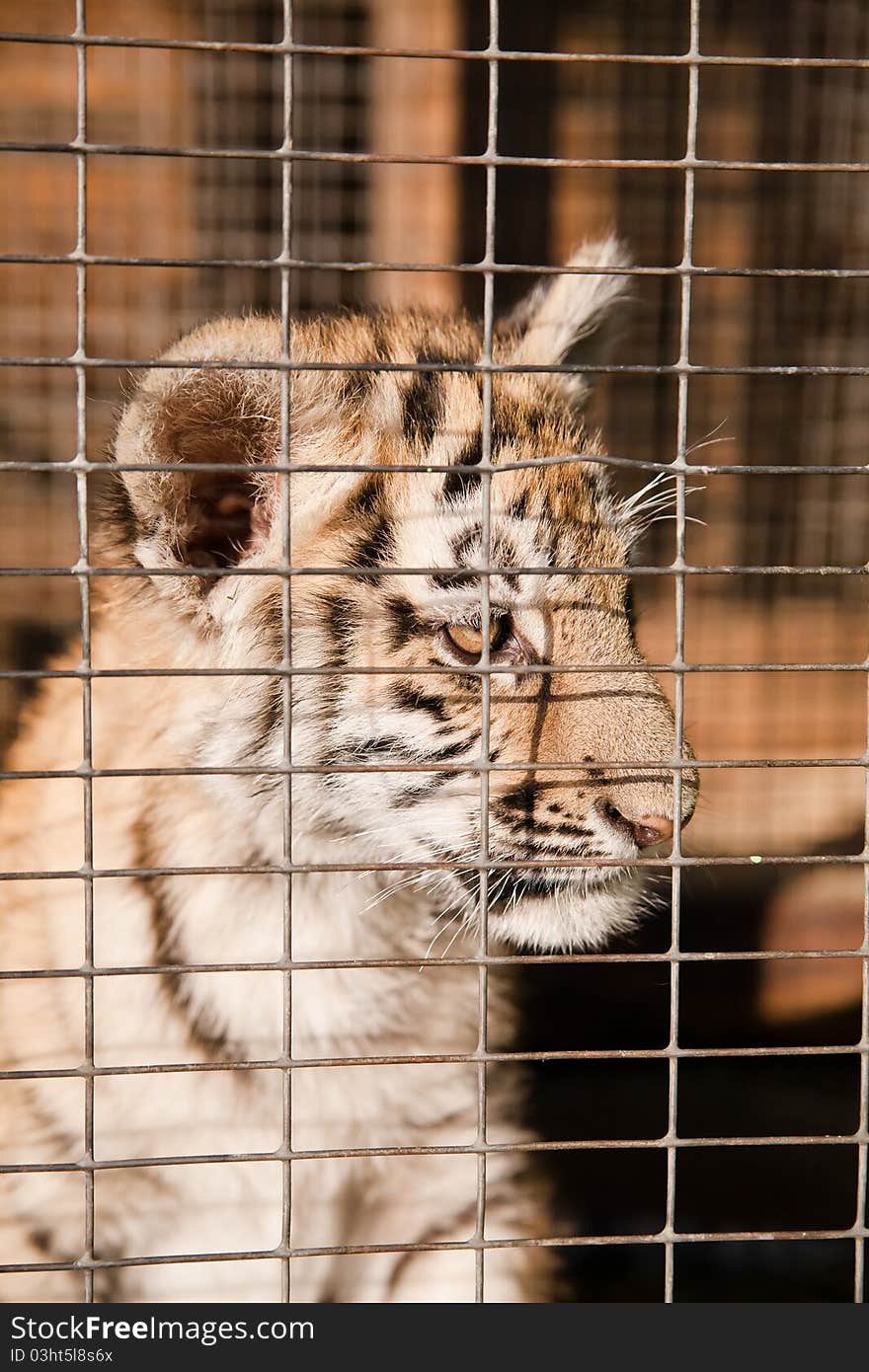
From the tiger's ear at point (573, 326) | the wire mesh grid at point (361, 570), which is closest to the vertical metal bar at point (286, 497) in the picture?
the wire mesh grid at point (361, 570)

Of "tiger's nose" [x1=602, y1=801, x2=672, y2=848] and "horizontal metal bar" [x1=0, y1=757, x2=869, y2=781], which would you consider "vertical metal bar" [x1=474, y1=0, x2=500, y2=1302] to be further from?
"tiger's nose" [x1=602, y1=801, x2=672, y2=848]

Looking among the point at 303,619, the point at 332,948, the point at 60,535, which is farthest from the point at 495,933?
the point at 60,535

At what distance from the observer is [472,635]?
54.6 inches

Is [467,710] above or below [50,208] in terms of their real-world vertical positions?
below

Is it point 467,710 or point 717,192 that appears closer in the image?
point 467,710

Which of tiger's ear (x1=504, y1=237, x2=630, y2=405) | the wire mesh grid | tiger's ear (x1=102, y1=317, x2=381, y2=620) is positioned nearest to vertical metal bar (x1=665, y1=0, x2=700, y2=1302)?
the wire mesh grid

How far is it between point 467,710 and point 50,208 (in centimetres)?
219

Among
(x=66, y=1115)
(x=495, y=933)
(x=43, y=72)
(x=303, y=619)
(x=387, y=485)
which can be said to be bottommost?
(x=66, y=1115)

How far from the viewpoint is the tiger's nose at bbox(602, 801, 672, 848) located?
4.27 feet

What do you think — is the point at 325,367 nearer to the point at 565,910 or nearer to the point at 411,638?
the point at 411,638

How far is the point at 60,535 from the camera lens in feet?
10.5
